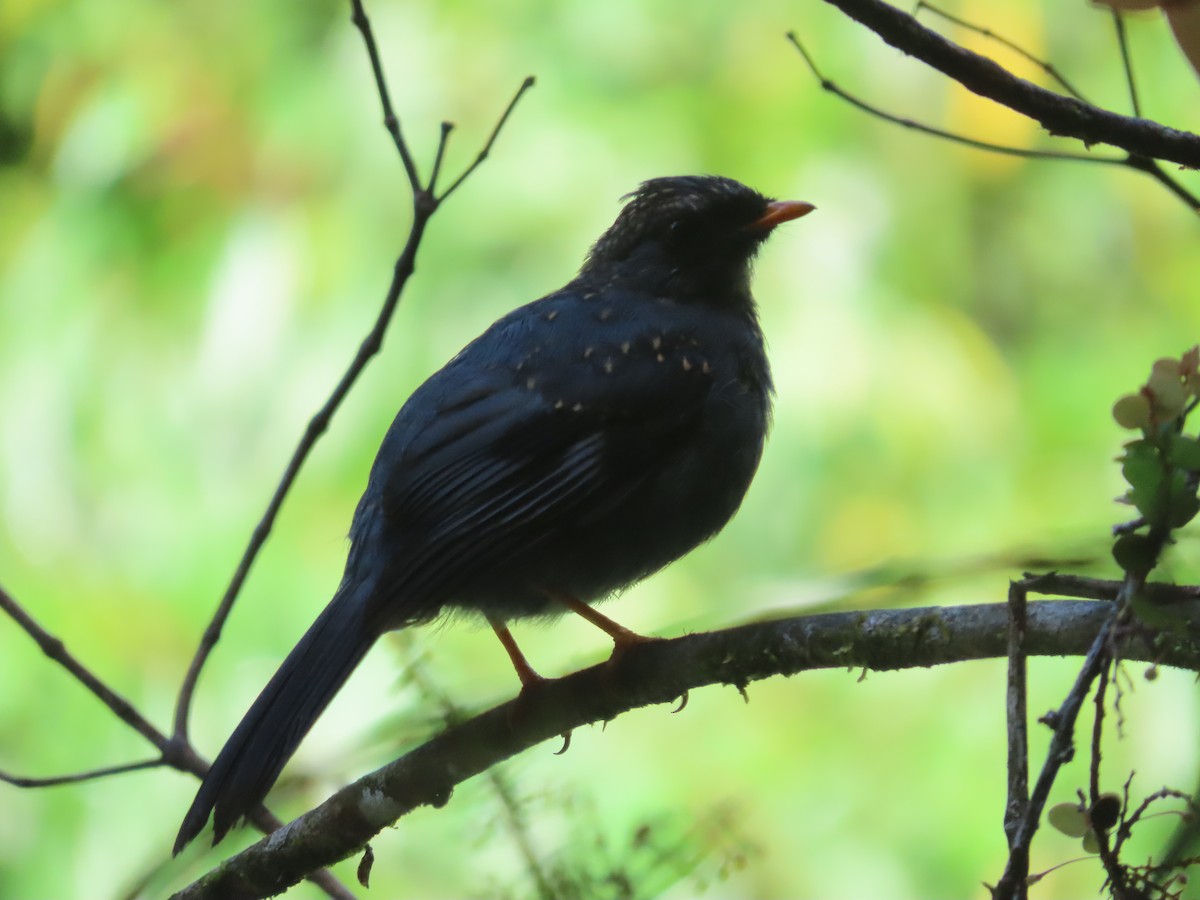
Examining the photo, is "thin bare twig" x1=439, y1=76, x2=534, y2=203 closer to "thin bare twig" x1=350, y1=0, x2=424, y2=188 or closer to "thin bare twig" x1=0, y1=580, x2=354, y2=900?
"thin bare twig" x1=350, y1=0, x2=424, y2=188

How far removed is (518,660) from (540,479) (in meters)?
0.42

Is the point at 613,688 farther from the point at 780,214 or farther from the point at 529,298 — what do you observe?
the point at 529,298

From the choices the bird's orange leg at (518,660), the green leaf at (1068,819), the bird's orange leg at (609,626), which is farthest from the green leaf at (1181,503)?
the bird's orange leg at (518,660)

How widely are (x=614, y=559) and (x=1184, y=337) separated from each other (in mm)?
3295

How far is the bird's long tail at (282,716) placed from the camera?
99.0 inches

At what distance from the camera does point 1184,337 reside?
548 centimetres

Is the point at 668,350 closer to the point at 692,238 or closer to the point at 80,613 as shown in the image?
the point at 692,238

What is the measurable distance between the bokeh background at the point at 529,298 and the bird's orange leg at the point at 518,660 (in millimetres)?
1252

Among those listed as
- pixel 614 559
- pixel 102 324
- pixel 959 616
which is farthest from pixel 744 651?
pixel 102 324

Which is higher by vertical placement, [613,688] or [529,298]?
[529,298]

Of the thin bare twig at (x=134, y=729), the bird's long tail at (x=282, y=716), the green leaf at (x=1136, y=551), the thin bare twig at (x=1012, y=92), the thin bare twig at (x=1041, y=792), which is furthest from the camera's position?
the thin bare twig at (x=134, y=729)

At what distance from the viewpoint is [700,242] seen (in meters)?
3.86

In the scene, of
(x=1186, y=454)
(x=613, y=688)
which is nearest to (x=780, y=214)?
(x=613, y=688)

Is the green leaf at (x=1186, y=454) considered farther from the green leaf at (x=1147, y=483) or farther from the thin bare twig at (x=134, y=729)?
the thin bare twig at (x=134, y=729)
